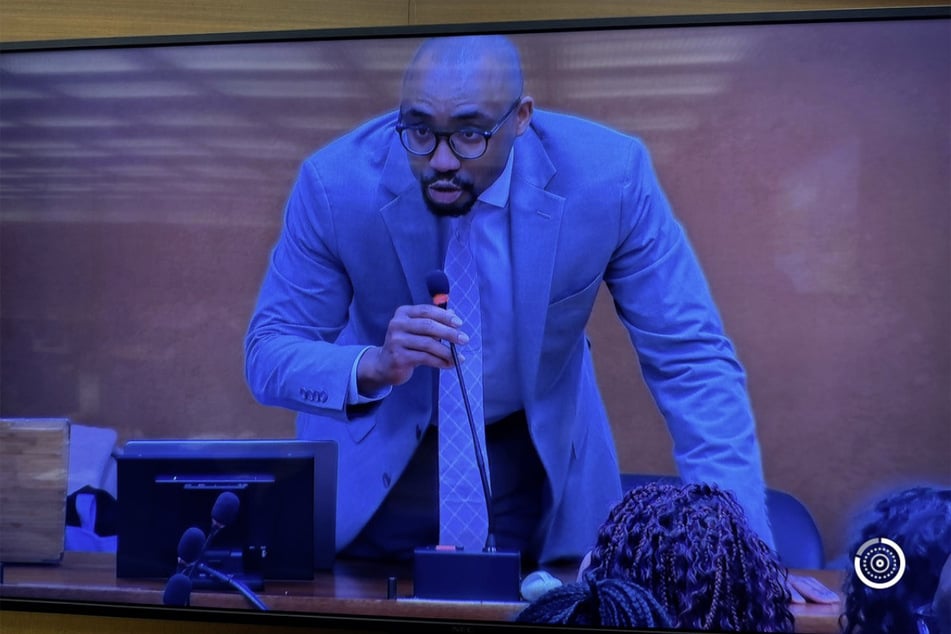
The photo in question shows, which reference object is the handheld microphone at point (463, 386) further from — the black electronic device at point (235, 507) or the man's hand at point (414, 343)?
the black electronic device at point (235, 507)

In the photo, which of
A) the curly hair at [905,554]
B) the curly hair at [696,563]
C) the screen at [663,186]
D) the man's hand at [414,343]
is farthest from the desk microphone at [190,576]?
the curly hair at [905,554]

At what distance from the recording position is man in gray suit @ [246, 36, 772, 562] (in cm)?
260

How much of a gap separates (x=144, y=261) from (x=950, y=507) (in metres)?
2.07

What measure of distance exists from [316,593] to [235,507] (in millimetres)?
Answer: 285

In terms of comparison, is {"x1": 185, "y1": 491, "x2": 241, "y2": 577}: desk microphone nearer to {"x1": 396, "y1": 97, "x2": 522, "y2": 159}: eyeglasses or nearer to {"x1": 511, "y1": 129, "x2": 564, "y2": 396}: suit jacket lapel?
{"x1": 511, "y1": 129, "x2": 564, "y2": 396}: suit jacket lapel

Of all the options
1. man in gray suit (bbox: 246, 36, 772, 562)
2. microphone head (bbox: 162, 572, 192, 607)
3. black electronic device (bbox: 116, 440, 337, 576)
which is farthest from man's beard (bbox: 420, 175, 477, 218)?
microphone head (bbox: 162, 572, 192, 607)

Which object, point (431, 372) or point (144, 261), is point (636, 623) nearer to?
point (431, 372)

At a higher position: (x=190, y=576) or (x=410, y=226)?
(x=410, y=226)

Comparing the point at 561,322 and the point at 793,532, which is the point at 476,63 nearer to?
the point at 561,322

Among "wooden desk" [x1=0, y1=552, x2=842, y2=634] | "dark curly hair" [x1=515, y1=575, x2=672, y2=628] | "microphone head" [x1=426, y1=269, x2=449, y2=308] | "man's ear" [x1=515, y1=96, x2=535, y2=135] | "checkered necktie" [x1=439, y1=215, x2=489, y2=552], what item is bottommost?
"wooden desk" [x1=0, y1=552, x2=842, y2=634]

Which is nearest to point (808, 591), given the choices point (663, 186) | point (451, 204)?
point (663, 186)

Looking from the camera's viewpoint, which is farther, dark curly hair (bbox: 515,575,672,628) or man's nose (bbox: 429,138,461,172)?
man's nose (bbox: 429,138,461,172)

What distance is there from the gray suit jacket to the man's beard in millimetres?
21

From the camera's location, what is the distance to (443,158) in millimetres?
2656
